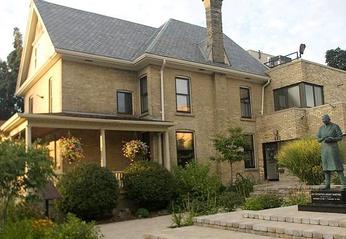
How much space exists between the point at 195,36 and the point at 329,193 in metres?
16.6

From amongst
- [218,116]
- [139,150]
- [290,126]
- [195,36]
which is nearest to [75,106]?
[139,150]

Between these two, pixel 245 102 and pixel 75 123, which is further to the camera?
pixel 245 102

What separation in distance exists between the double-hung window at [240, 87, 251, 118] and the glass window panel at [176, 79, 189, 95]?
409cm

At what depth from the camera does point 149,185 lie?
16703 mm

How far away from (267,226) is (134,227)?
19.0 feet

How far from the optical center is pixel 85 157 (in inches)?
763

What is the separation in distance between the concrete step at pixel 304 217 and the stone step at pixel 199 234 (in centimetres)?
97

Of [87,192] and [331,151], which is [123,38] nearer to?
[87,192]

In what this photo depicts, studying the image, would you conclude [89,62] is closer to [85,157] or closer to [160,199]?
[85,157]

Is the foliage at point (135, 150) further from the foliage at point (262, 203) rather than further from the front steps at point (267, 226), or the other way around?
the front steps at point (267, 226)

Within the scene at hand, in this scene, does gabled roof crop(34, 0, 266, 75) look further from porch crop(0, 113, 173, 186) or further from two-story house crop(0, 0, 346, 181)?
porch crop(0, 113, 173, 186)

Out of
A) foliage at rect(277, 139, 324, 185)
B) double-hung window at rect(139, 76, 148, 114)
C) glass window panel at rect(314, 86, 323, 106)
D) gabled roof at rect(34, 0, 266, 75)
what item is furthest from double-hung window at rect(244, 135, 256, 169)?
double-hung window at rect(139, 76, 148, 114)

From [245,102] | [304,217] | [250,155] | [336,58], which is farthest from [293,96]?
[336,58]

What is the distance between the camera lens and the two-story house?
63.7ft
